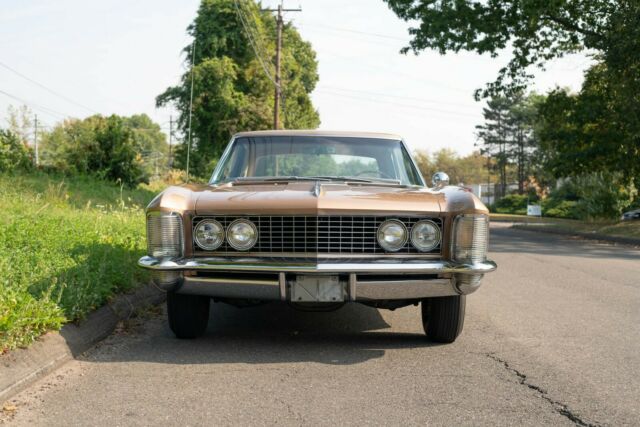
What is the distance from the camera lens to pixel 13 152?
63.8ft

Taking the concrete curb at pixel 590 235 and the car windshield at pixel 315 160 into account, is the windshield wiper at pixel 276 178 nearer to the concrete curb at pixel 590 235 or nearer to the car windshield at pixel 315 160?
the car windshield at pixel 315 160

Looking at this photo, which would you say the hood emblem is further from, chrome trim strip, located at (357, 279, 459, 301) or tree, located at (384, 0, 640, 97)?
tree, located at (384, 0, 640, 97)

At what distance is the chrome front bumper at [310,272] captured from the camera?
4725 mm

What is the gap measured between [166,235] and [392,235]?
5.10ft

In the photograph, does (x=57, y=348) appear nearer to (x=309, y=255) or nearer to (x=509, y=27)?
(x=309, y=255)

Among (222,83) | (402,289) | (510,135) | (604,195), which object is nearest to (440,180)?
(402,289)

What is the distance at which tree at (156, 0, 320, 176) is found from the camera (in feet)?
142

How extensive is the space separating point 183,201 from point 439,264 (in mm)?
1835

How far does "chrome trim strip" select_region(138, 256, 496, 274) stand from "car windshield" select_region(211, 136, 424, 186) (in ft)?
4.58

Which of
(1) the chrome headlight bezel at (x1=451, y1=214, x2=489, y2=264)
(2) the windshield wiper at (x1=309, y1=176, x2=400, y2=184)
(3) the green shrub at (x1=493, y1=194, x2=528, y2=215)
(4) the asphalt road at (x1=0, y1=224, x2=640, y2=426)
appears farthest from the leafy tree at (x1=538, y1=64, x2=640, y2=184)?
(3) the green shrub at (x1=493, y1=194, x2=528, y2=215)

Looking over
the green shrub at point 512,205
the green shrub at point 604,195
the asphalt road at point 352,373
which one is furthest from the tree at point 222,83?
the asphalt road at point 352,373

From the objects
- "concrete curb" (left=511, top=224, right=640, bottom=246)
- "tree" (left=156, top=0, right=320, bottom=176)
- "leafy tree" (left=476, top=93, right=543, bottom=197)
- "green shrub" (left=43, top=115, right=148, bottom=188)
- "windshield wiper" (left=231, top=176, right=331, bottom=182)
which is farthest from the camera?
"leafy tree" (left=476, top=93, right=543, bottom=197)

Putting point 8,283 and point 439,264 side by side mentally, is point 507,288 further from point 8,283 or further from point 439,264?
point 8,283

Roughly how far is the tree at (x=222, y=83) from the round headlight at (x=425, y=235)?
124ft
